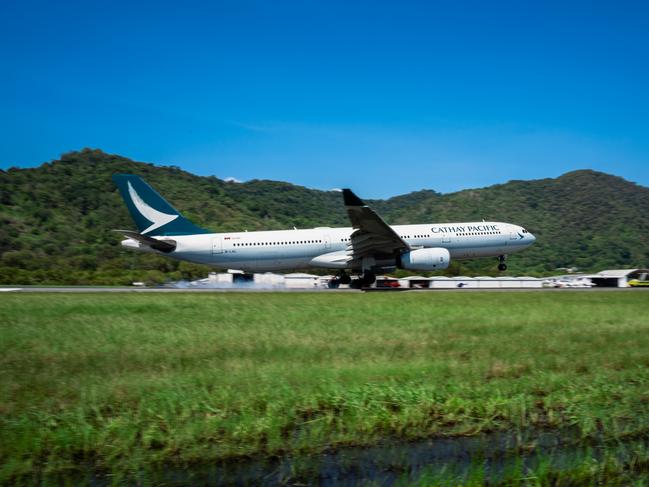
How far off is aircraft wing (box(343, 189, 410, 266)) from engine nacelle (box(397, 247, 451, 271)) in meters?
0.73

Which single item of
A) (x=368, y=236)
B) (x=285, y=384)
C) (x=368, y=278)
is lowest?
(x=285, y=384)

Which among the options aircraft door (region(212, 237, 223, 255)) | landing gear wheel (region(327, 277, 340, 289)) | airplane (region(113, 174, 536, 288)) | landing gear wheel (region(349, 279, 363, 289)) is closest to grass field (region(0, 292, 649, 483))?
airplane (region(113, 174, 536, 288))

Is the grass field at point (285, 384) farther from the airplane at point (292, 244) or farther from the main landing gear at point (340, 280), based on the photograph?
the main landing gear at point (340, 280)

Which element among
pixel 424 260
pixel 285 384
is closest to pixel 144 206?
pixel 424 260

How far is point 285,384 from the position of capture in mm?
10281

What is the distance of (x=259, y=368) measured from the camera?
37.5 feet

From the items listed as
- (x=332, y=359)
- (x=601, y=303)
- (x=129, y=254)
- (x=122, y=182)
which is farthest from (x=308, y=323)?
(x=129, y=254)

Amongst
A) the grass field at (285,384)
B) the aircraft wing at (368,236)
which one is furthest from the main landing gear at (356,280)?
the grass field at (285,384)

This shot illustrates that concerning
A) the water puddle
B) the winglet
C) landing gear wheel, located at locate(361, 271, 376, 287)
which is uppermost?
the winglet

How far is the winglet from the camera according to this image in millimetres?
30516

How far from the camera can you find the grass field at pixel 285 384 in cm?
832

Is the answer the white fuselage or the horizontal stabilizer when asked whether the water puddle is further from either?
the white fuselage

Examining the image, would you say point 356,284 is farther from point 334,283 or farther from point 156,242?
point 156,242

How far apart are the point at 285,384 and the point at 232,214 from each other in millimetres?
102412
